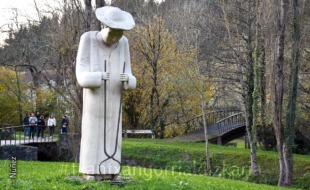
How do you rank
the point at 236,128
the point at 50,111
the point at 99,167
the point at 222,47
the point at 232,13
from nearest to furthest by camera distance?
the point at 99,167
the point at 232,13
the point at 222,47
the point at 236,128
the point at 50,111

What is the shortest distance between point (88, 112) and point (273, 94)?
31.2 ft

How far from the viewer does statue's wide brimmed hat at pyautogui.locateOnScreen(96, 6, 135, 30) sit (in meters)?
8.73

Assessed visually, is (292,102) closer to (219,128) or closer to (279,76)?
(279,76)

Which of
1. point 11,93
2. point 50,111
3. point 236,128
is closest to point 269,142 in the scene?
point 236,128

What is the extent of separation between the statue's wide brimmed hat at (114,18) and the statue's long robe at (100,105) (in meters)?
0.62

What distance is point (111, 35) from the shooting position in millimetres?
9102

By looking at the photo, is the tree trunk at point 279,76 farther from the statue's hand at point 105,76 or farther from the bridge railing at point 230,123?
the bridge railing at point 230,123

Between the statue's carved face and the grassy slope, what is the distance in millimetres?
12968

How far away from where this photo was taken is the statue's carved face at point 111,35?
9.00 metres

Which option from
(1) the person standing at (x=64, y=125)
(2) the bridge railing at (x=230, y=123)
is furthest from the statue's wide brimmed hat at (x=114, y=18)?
(2) the bridge railing at (x=230, y=123)

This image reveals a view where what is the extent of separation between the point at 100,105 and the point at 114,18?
166 centimetres

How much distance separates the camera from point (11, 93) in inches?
1529

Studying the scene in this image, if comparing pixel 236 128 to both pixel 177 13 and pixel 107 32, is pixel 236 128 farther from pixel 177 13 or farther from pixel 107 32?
pixel 107 32

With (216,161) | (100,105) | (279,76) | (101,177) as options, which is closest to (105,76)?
(100,105)
